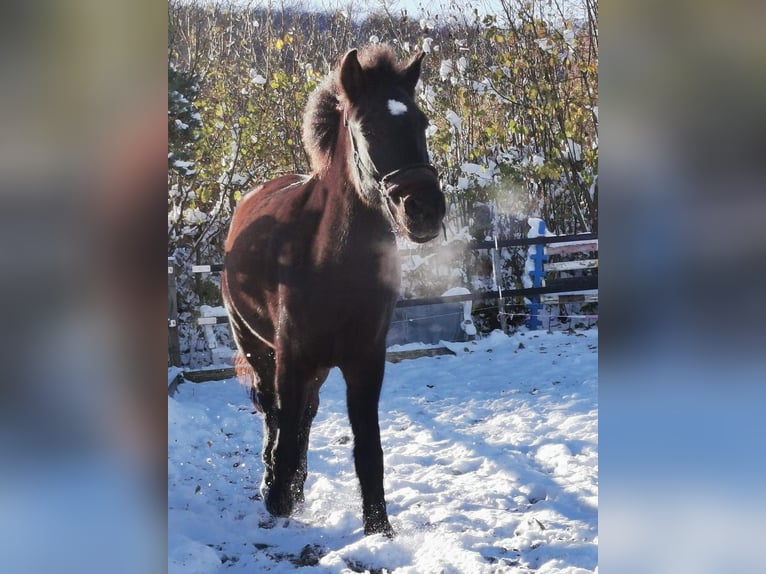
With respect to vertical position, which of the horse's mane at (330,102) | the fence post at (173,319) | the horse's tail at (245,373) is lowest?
the horse's tail at (245,373)

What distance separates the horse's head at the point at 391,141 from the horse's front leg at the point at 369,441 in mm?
557

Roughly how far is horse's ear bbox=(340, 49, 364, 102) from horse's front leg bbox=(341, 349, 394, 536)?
0.93 meters

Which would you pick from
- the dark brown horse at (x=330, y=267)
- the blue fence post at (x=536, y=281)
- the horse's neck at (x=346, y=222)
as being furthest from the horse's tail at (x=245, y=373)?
the blue fence post at (x=536, y=281)

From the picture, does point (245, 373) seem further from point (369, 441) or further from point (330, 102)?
point (330, 102)

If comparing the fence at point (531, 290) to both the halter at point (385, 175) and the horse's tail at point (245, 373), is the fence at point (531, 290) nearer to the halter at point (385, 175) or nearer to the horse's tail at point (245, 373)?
the horse's tail at point (245, 373)

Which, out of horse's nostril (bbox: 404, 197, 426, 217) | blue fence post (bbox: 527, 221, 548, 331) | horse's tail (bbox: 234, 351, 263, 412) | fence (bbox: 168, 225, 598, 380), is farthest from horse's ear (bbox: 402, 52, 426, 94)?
horse's tail (bbox: 234, 351, 263, 412)

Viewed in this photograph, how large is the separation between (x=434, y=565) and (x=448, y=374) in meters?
0.69

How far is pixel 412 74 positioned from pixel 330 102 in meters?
0.31

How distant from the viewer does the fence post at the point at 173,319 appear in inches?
98.3

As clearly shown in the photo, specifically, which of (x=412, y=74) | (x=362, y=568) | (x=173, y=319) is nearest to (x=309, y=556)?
(x=362, y=568)

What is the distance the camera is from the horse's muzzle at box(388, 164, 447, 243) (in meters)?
2.21

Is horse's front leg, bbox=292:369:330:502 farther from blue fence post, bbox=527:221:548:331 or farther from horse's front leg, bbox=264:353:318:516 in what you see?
blue fence post, bbox=527:221:548:331
